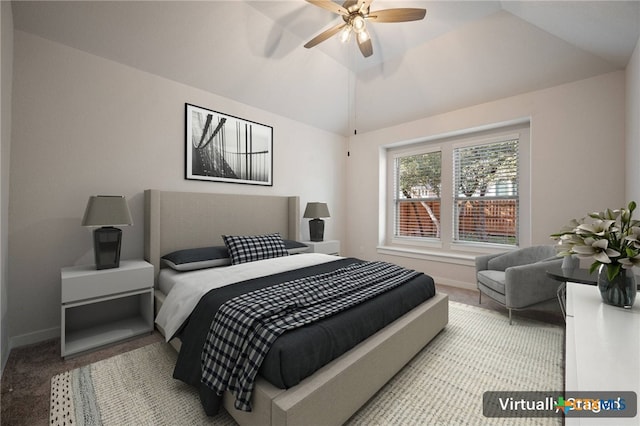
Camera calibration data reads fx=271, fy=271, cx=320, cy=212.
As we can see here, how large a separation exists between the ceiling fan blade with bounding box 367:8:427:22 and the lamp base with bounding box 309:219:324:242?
278 cm

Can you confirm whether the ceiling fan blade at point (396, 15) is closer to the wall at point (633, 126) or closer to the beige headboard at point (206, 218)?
the wall at point (633, 126)

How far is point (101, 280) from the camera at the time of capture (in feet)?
7.39

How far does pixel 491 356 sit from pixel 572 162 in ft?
8.27

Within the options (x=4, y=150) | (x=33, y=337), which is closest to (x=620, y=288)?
(x=4, y=150)

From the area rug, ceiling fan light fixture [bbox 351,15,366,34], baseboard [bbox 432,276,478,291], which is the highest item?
ceiling fan light fixture [bbox 351,15,366,34]

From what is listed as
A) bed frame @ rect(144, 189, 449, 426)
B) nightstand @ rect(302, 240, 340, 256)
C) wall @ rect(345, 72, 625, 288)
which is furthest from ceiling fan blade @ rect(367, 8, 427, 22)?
nightstand @ rect(302, 240, 340, 256)

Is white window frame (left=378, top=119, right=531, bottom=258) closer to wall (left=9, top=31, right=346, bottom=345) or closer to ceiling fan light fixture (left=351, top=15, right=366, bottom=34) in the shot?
ceiling fan light fixture (left=351, top=15, right=366, bottom=34)

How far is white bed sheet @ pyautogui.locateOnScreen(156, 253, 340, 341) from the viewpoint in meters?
2.02

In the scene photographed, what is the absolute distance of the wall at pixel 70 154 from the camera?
7.59 feet

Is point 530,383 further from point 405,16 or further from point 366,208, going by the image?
point 366,208

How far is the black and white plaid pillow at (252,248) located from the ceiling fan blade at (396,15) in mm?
2497

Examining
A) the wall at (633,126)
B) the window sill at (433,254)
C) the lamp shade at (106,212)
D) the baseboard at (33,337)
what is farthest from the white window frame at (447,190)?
the baseboard at (33,337)

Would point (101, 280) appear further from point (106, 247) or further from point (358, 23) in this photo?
point (358, 23)

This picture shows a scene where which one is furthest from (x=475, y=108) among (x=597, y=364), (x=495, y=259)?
(x=597, y=364)
